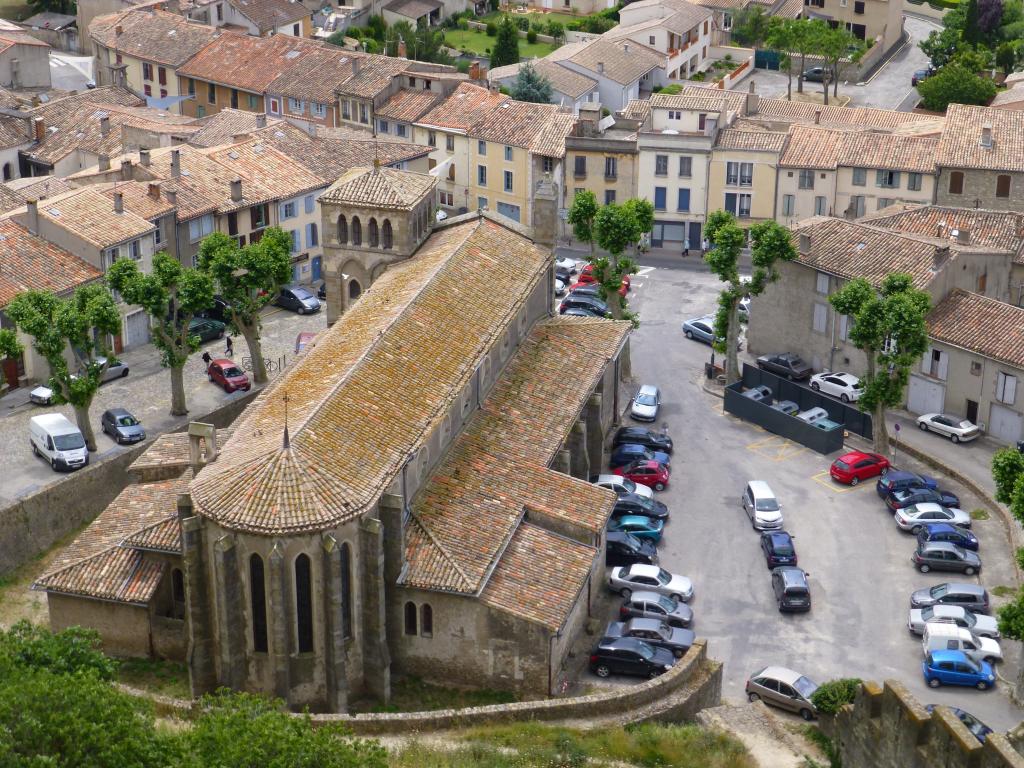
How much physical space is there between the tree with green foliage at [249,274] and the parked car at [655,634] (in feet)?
107

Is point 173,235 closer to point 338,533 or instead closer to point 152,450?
point 152,450

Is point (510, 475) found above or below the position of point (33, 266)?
below

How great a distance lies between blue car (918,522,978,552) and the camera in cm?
8112

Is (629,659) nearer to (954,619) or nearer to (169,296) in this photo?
(954,619)

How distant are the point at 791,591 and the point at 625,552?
26.6 ft

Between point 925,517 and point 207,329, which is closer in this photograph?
point 925,517

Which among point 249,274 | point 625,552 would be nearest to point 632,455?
point 625,552

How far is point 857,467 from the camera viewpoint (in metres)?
88.6

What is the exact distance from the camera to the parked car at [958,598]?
7581cm

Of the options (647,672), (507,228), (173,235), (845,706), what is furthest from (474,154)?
(845,706)

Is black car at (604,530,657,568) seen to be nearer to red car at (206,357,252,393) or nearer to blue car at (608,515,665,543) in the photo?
blue car at (608,515,665,543)

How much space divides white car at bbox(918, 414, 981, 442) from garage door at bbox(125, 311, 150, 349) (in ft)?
155

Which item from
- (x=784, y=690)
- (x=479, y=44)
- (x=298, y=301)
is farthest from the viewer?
(x=479, y=44)

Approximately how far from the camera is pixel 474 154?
128500mm
